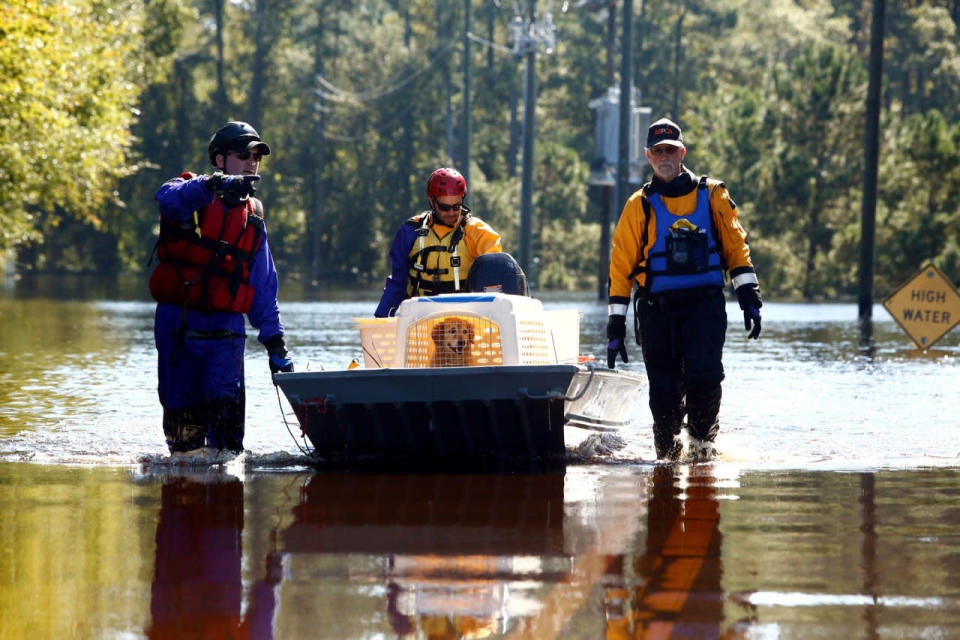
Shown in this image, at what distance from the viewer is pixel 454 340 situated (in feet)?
31.4

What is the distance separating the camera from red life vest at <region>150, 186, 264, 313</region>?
9.19m

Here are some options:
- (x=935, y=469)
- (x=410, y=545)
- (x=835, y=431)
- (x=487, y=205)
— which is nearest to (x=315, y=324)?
(x=835, y=431)

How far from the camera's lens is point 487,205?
6956 centimetres

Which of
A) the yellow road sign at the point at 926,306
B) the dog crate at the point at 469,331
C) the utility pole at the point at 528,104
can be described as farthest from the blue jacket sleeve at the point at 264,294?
the utility pole at the point at 528,104

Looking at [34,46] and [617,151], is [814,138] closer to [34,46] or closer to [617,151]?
[617,151]

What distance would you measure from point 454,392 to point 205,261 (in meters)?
1.56

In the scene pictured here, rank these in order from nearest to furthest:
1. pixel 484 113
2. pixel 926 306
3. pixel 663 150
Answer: pixel 663 150, pixel 926 306, pixel 484 113

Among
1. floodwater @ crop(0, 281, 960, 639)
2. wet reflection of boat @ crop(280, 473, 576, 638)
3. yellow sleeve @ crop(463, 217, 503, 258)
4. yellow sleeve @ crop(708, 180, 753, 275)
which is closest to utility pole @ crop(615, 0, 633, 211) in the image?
floodwater @ crop(0, 281, 960, 639)

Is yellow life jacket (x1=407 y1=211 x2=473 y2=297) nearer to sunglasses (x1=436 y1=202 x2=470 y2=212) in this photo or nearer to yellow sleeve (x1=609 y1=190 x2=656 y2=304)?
sunglasses (x1=436 y1=202 x2=470 y2=212)

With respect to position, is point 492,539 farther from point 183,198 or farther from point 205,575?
point 183,198

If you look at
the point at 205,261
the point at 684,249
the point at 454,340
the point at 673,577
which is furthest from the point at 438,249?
the point at 673,577

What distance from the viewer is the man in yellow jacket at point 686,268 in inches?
383

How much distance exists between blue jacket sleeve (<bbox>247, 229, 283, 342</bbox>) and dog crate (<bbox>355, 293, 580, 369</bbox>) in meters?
0.65

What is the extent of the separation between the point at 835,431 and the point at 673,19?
81454 millimetres
